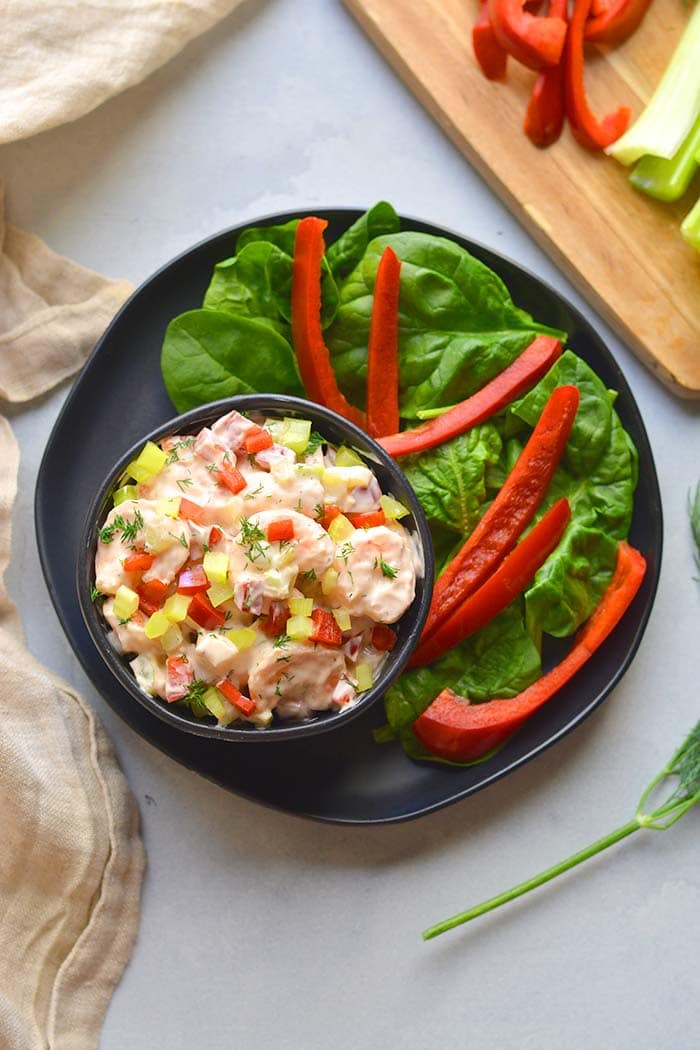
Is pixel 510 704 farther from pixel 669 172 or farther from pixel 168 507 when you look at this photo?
pixel 669 172

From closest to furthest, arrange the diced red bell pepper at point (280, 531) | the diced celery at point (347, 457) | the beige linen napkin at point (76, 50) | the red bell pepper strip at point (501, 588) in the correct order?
1. the diced red bell pepper at point (280, 531)
2. the diced celery at point (347, 457)
3. the red bell pepper strip at point (501, 588)
4. the beige linen napkin at point (76, 50)

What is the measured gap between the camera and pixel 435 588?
2740mm

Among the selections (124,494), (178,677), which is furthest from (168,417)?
(178,677)

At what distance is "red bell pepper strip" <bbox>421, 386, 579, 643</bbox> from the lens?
272 centimetres

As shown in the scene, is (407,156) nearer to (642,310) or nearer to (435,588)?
(642,310)

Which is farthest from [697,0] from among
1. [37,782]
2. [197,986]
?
[197,986]

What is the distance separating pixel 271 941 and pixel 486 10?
2.32 m

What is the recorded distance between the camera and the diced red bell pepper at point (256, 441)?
8.02 feet

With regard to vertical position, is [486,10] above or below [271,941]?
above

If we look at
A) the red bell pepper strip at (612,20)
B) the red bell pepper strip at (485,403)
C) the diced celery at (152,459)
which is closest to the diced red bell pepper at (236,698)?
the diced celery at (152,459)

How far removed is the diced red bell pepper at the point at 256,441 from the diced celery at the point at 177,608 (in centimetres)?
33

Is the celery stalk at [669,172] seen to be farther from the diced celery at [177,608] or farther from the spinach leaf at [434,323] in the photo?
the diced celery at [177,608]

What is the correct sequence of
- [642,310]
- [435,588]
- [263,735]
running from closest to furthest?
[263,735] < [435,588] < [642,310]

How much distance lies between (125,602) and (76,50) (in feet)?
4.70
